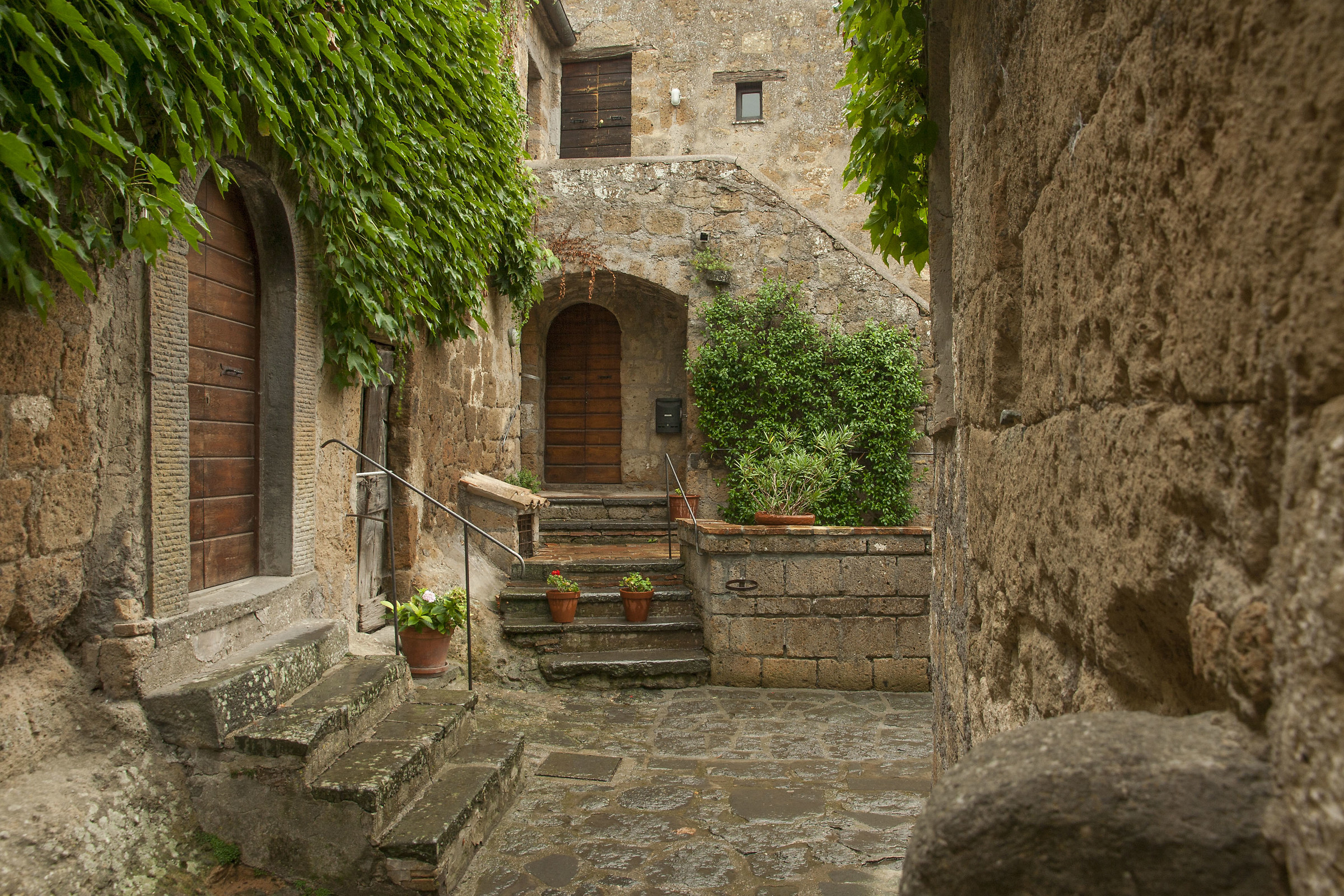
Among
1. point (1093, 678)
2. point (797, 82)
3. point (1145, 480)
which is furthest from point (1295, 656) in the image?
point (797, 82)

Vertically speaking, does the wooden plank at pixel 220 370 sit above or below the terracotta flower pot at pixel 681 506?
above

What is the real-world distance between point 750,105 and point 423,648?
10363 mm

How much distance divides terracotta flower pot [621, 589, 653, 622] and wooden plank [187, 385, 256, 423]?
130 inches

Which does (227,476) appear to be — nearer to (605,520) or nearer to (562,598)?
(562,598)

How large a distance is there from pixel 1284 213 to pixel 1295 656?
13.5 inches

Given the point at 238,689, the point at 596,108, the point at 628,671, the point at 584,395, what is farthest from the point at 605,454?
the point at 238,689

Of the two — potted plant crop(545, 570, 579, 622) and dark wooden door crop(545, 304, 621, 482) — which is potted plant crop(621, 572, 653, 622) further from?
dark wooden door crop(545, 304, 621, 482)

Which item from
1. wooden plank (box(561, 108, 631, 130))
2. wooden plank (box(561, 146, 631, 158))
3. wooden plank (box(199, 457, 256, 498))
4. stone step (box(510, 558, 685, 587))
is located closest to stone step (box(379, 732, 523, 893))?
wooden plank (box(199, 457, 256, 498))

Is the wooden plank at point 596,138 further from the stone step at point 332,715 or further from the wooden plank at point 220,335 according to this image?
the stone step at point 332,715

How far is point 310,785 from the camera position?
318 centimetres

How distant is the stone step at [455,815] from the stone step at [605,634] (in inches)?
83.0

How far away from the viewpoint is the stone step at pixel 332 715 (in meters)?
3.16

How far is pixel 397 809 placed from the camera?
3373mm

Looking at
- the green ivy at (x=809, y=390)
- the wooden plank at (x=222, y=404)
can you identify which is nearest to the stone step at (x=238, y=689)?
the wooden plank at (x=222, y=404)
